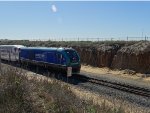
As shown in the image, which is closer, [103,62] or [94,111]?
[94,111]

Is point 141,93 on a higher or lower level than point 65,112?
lower

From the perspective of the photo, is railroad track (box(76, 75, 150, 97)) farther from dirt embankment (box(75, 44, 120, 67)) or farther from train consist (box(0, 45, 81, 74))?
dirt embankment (box(75, 44, 120, 67))

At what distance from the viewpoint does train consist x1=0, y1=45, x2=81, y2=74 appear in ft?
107

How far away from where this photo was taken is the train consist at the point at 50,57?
107 ft

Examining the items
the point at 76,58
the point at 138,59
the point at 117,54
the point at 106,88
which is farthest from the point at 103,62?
the point at 106,88

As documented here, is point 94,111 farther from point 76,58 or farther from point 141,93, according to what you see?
point 76,58

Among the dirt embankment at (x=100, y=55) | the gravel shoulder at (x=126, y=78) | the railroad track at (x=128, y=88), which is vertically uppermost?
the dirt embankment at (x=100, y=55)

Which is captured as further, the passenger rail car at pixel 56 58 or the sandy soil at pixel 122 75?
the passenger rail car at pixel 56 58

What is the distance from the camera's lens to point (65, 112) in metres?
10.4

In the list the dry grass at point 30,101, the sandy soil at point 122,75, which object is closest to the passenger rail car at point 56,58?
the sandy soil at point 122,75

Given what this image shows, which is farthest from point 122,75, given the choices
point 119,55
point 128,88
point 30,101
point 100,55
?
point 30,101

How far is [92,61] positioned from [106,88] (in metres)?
21.1

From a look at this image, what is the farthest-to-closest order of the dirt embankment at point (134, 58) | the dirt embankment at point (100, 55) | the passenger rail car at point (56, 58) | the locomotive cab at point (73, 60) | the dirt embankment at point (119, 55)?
the dirt embankment at point (100, 55)
the dirt embankment at point (119, 55)
the dirt embankment at point (134, 58)
the passenger rail car at point (56, 58)
the locomotive cab at point (73, 60)

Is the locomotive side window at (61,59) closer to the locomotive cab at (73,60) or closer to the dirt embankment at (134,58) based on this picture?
the locomotive cab at (73,60)
